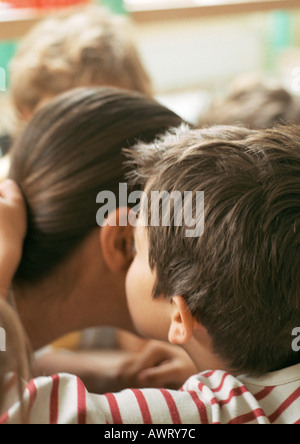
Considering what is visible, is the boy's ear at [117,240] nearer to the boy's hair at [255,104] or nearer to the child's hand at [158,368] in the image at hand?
the child's hand at [158,368]

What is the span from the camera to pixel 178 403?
1.46 ft

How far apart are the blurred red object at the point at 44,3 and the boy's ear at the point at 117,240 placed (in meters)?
0.52

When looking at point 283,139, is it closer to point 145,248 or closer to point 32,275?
point 145,248

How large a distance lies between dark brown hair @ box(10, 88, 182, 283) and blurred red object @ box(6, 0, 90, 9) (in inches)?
17.0

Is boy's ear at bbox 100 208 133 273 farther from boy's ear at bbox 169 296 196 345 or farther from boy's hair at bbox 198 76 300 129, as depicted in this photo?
boy's hair at bbox 198 76 300 129

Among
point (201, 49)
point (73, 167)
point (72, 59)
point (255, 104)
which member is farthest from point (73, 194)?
point (201, 49)

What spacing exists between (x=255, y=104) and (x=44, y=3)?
15.3 inches

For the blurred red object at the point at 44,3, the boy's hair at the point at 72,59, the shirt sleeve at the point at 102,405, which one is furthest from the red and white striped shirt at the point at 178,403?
the blurred red object at the point at 44,3

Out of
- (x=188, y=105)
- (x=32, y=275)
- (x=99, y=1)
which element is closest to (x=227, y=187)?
(x=32, y=275)

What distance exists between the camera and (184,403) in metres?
0.44

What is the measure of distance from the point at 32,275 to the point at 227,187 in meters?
0.25

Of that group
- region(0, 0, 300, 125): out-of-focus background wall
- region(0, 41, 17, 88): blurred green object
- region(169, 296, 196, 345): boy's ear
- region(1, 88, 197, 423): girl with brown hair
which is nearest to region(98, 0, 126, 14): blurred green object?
region(0, 0, 300, 125): out-of-focus background wall

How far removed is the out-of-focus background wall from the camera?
980 mm
